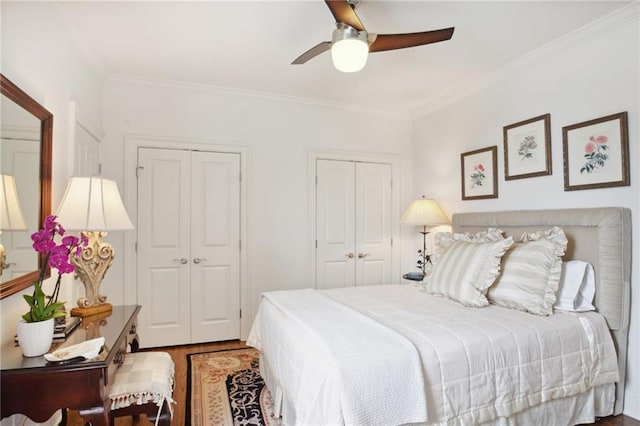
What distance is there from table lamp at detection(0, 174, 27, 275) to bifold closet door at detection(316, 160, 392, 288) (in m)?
2.78

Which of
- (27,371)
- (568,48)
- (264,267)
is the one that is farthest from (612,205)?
(27,371)

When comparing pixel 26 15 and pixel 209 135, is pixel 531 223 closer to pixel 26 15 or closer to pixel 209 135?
pixel 209 135

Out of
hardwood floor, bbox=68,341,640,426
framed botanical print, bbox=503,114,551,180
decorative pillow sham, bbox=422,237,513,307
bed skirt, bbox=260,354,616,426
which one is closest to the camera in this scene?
bed skirt, bbox=260,354,616,426

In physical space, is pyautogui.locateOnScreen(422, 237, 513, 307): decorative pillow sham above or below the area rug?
above

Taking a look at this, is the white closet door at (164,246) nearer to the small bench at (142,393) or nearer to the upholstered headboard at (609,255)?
the small bench at (142,393)

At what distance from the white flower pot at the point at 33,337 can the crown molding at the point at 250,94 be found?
2.66m

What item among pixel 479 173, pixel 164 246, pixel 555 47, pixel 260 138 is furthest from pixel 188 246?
pixel 555 47

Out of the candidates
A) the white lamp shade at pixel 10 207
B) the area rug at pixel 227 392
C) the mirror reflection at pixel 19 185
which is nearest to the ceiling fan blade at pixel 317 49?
the mirror reflection at pixel 19 185

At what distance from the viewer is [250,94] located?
3.79 metres

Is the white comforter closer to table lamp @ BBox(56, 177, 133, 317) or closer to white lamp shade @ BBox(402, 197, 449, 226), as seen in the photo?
table lamp @ BBox(56, 177, 133, 317)

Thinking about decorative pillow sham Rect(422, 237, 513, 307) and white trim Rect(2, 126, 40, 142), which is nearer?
white trim Rect(2, 126, 40, 142)

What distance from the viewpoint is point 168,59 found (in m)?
3.03

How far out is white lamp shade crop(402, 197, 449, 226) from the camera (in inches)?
147

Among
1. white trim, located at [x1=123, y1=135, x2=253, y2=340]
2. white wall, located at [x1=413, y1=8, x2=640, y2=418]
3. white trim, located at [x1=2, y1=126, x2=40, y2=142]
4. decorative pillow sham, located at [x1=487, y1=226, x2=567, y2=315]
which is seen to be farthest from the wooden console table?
white wall, located at [x1=413, y1=8, x2=640, y2=418]
